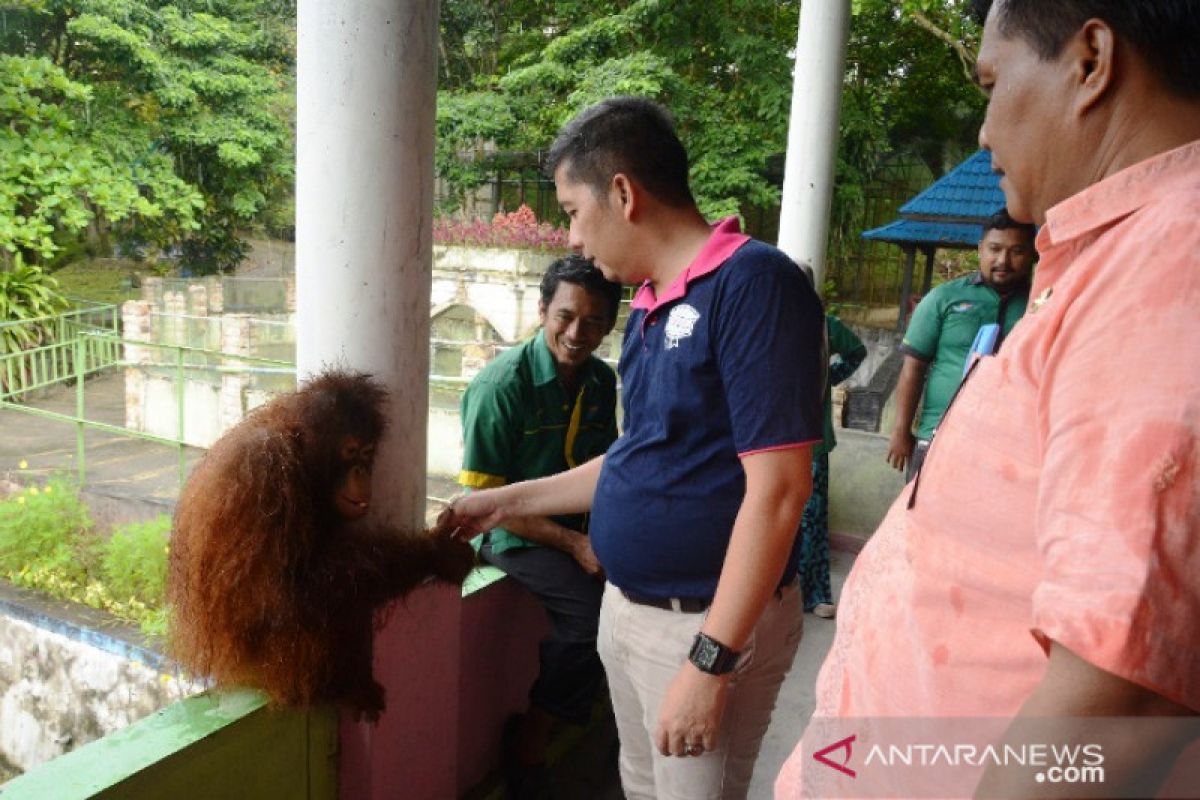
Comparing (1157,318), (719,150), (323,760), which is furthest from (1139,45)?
(719,150)

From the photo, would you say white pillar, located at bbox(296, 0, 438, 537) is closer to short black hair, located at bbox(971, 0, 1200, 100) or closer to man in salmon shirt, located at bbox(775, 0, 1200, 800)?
man in salmon shirt, located at bbox(775, 0, 1200, 800)

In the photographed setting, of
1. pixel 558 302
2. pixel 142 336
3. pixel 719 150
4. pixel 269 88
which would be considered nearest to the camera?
pixel 558 302

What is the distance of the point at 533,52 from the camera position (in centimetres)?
1527

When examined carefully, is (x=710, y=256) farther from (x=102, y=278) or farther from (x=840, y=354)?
(x=102, y=278)

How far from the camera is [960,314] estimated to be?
3.46 meters

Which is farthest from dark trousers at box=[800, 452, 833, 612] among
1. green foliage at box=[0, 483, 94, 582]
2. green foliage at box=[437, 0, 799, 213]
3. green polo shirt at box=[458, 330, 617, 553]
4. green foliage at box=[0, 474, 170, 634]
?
green foliage at box=[437, 0, 799, 213]

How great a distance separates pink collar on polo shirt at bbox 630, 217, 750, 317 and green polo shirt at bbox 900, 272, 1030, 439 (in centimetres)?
213

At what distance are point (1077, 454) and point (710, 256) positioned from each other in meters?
0.92

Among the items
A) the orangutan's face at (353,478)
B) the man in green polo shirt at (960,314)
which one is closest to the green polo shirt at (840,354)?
the man in green polo shirt at (960,314)

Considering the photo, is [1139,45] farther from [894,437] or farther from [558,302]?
[894,437]

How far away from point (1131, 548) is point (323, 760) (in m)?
1.78

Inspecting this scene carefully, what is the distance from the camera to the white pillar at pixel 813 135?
4.09 meters

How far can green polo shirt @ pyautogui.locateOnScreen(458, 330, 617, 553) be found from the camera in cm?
224

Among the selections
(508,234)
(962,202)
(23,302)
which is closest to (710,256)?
(962,202)
